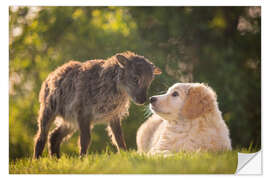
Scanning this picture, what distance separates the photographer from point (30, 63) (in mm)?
6004

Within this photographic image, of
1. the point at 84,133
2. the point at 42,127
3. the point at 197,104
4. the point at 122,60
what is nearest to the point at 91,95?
the point at 84,133

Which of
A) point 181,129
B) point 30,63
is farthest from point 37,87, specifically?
point 181,129

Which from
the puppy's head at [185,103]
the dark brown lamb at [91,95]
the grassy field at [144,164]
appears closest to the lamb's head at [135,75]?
the dark brown lamb at [91,95]

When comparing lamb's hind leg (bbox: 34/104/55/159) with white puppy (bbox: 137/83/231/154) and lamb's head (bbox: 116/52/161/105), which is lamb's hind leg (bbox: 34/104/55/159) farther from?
white puppy (bbox: 137/83/231/154)

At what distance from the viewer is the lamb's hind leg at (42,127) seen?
5.54m

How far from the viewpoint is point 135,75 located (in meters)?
5.10

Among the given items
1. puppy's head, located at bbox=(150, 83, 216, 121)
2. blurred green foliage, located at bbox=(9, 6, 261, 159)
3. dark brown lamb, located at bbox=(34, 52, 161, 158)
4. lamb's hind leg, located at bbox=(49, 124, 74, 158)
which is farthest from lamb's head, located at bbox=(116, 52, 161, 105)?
lamb's hind leg, located at bbox=(49, 124, 74, 158)

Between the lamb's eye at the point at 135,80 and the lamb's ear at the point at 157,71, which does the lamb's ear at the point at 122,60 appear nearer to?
the lamb's eye at the point at 135,80

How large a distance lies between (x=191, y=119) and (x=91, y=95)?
1.47 meters

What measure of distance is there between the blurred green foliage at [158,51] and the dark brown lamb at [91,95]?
0.91 ft
